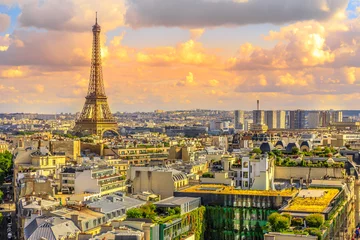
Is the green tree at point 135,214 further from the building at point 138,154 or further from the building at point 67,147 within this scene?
the building at point 138,154

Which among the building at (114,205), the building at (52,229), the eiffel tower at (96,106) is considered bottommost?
the building at (52,229)

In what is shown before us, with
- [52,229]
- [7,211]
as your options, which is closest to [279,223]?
[52,229]

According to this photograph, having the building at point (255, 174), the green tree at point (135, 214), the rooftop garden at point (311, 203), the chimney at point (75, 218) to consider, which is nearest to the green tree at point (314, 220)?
the rooftop garden at point (311, 203)

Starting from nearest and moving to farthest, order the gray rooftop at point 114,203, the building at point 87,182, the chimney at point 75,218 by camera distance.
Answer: the chimney at point 75,218 < the gray rooftop at point 114,203 < the building at point 87,182

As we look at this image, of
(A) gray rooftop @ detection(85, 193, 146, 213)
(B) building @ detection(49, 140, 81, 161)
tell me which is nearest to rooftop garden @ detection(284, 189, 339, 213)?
(A) gray rooftop @ detection(85, 193, 146, 213)

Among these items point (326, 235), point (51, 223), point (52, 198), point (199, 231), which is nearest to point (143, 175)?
point (52, 198)

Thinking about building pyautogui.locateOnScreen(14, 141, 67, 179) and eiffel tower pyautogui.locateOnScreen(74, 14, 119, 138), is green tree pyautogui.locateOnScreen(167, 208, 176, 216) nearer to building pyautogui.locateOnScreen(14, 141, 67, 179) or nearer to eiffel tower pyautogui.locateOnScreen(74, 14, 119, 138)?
building pyautogui.locateOnScreen(14, 141, 67, 179)

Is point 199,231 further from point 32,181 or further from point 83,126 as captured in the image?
point 83,126
